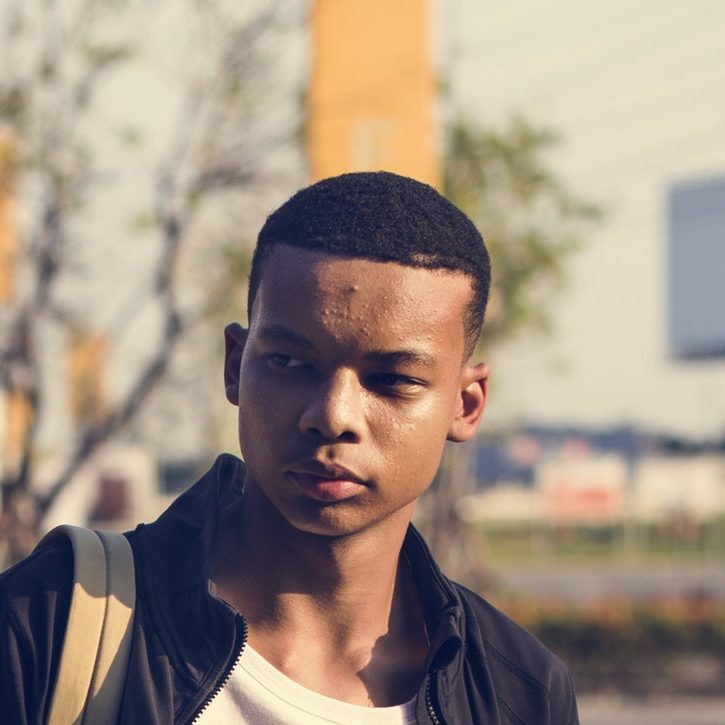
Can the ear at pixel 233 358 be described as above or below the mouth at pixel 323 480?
above

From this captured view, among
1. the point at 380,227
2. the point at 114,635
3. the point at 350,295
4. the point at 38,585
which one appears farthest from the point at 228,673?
the point at 380,227

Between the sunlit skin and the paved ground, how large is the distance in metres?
13.1

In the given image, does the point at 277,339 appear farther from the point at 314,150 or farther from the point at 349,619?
the point at 314,150

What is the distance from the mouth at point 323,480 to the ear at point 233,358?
0.21 meters

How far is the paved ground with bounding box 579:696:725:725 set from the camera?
15.4m

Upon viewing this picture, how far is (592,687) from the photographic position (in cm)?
1750

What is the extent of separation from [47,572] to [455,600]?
0.62m

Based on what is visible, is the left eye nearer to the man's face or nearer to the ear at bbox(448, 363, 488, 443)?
the man's face

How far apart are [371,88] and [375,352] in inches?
436

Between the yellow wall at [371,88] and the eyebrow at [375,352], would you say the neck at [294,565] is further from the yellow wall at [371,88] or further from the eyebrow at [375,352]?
the yellow wall at [371,88]

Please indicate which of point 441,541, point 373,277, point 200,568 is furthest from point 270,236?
point 441,541

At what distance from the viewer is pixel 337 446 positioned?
2104 mm

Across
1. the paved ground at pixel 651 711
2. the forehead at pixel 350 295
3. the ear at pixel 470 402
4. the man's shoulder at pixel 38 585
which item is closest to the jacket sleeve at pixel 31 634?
the man's shoulder at pixel 38 585

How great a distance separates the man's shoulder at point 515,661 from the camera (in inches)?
91.3
